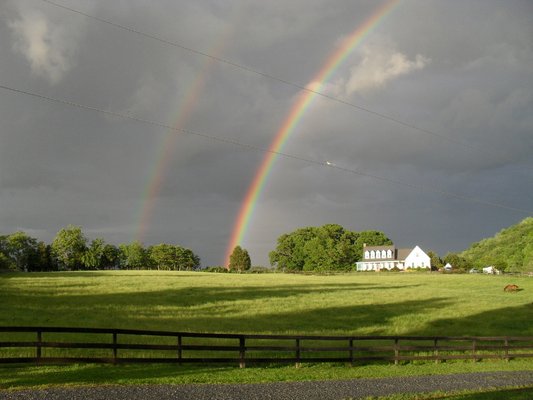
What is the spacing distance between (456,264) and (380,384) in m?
163

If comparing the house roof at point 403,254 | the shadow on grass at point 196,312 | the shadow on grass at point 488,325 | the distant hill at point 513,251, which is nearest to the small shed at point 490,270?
the distant hill at point 513,251

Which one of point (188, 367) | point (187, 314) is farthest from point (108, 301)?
point (188, 367)

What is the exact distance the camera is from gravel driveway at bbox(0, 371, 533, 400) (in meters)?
14.6

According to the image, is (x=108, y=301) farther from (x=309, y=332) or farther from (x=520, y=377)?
(x=520, y=377)

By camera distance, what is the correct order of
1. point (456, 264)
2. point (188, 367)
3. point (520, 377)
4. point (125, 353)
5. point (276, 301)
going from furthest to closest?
point (456, 264) → point (276, 301) → point (125, 353) → point (520, 377) → point (188, 367)

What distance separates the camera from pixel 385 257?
192m

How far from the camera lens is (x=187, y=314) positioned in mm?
40500

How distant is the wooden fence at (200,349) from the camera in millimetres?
18734

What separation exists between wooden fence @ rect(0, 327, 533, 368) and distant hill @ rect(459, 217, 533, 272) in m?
133

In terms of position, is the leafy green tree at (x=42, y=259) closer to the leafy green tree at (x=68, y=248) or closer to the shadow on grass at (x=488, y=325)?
the leafy green tree at (x=68, y=248)

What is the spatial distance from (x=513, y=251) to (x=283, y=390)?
184 m

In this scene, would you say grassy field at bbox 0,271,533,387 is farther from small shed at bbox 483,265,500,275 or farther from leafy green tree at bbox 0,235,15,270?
leafy green tree at bbox 0,235,15,270

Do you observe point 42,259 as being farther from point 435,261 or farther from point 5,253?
point 435,261

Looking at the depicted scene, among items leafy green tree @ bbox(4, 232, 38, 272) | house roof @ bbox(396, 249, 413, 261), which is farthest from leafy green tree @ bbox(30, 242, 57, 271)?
house roof @ bbox(396, 249, 413, 261)
